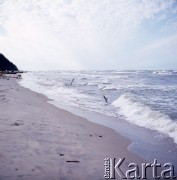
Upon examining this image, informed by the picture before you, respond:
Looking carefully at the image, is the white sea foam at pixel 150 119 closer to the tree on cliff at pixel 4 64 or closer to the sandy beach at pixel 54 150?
the sandy beach at pixel 54 150

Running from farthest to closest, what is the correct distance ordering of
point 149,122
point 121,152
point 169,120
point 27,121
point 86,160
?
point 149,122, point 169,120, point 27,121, point 121,152, point 86,160

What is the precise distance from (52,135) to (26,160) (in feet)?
6.45

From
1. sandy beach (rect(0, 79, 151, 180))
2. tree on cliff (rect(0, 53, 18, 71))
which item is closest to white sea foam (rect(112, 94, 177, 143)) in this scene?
sandy beach (rect(0, 79, 151, 180))

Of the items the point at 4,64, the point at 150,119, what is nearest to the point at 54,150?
the point at 150,119

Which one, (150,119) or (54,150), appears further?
(150,119)

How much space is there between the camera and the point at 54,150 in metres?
5.26

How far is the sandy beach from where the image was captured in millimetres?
4164

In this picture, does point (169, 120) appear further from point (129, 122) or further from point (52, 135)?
point (52, 135)

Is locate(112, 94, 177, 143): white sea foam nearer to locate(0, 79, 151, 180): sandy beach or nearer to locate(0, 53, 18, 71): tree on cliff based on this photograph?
locate(0, 79, 151, 180): sandy beach

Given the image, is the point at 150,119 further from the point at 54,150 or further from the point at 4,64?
the point at 4,64

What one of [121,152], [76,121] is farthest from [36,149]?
[76,121]

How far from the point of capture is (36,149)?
17.0 feet

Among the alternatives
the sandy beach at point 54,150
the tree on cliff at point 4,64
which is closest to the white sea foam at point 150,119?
the sandy beach at point 54,150

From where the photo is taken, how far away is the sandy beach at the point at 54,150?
4.16 metres
